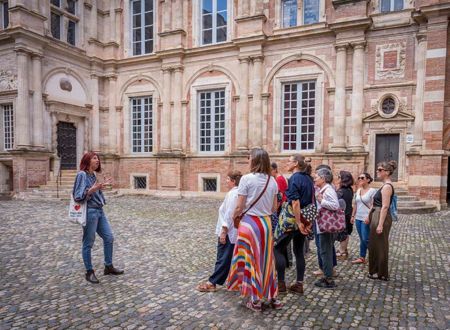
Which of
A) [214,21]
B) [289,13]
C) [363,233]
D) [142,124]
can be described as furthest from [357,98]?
[142,124]

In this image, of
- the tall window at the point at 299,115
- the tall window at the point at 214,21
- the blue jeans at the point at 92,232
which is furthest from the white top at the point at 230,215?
the tall window at the point at 214,21

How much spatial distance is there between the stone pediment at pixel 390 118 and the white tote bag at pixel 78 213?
12686mm

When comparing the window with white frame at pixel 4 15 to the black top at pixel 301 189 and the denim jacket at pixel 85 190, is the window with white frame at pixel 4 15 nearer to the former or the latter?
the denim jacket at pixel 85 190

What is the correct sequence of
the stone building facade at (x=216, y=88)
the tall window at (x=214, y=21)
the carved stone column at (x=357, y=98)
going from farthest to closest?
the tall window at (x=214, y=21) < the carved stone column at (x=357, y=98) < the stone building facade at (x=216, y=88)

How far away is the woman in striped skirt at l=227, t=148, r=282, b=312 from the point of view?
12.3ft

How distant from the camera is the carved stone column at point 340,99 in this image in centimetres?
1441

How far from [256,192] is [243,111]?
1286 centimetres

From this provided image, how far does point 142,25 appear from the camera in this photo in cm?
1905

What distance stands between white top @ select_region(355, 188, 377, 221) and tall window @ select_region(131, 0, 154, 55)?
16.3m

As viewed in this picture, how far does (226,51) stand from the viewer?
54.7ft

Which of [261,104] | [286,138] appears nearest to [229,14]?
[261,104]

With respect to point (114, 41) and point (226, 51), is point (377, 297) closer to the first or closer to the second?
point (226, 51)

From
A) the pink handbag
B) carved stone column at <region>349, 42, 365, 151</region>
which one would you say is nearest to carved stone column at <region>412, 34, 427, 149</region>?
carved stone column at <region>349, 42, 365, 151</region>

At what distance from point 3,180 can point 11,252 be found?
12.1m
